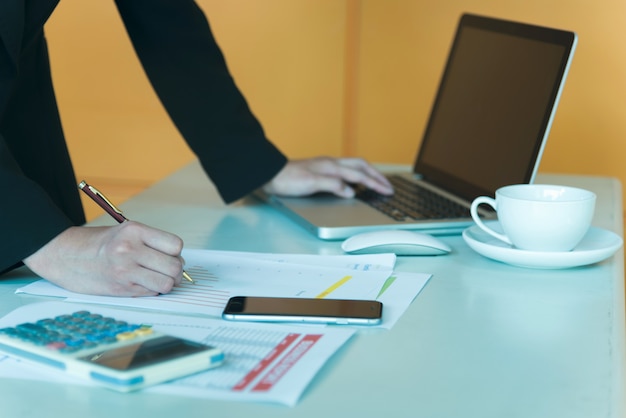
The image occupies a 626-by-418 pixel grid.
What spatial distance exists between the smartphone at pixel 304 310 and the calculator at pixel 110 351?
0.39 feet

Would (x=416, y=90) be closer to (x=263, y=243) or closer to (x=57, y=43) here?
(x=57, y=43)

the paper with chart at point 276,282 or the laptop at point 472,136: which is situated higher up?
the laptop at point 472,136

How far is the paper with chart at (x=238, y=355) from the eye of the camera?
735mm

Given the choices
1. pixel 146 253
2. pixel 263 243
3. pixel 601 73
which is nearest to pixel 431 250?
pixel 263 243

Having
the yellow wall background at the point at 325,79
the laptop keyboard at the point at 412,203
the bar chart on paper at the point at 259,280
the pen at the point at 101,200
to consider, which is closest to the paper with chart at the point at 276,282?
the bar chart on paper at the point at 259,280

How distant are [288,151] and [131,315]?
5.47 ft

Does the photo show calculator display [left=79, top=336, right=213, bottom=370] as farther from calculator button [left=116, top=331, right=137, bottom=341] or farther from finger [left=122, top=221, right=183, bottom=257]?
finger [left=122, top=221, right=183, bottom=257]

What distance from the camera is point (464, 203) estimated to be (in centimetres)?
143

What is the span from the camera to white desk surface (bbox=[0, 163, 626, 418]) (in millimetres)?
716

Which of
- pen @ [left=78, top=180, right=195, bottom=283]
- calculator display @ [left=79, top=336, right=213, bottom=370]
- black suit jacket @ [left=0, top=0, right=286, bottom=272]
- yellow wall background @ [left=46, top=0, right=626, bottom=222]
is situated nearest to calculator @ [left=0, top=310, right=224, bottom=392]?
calculator display @ [left=79, top=336, right=213, bottom=370]

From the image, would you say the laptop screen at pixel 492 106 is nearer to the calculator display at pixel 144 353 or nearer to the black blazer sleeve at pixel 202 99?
the black blazer sleeve at pixel 202 99

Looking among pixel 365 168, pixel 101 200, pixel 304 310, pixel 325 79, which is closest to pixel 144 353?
pixel 304 310

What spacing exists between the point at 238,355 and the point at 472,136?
2.73 feet

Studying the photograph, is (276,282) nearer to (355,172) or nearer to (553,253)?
(553,253)
